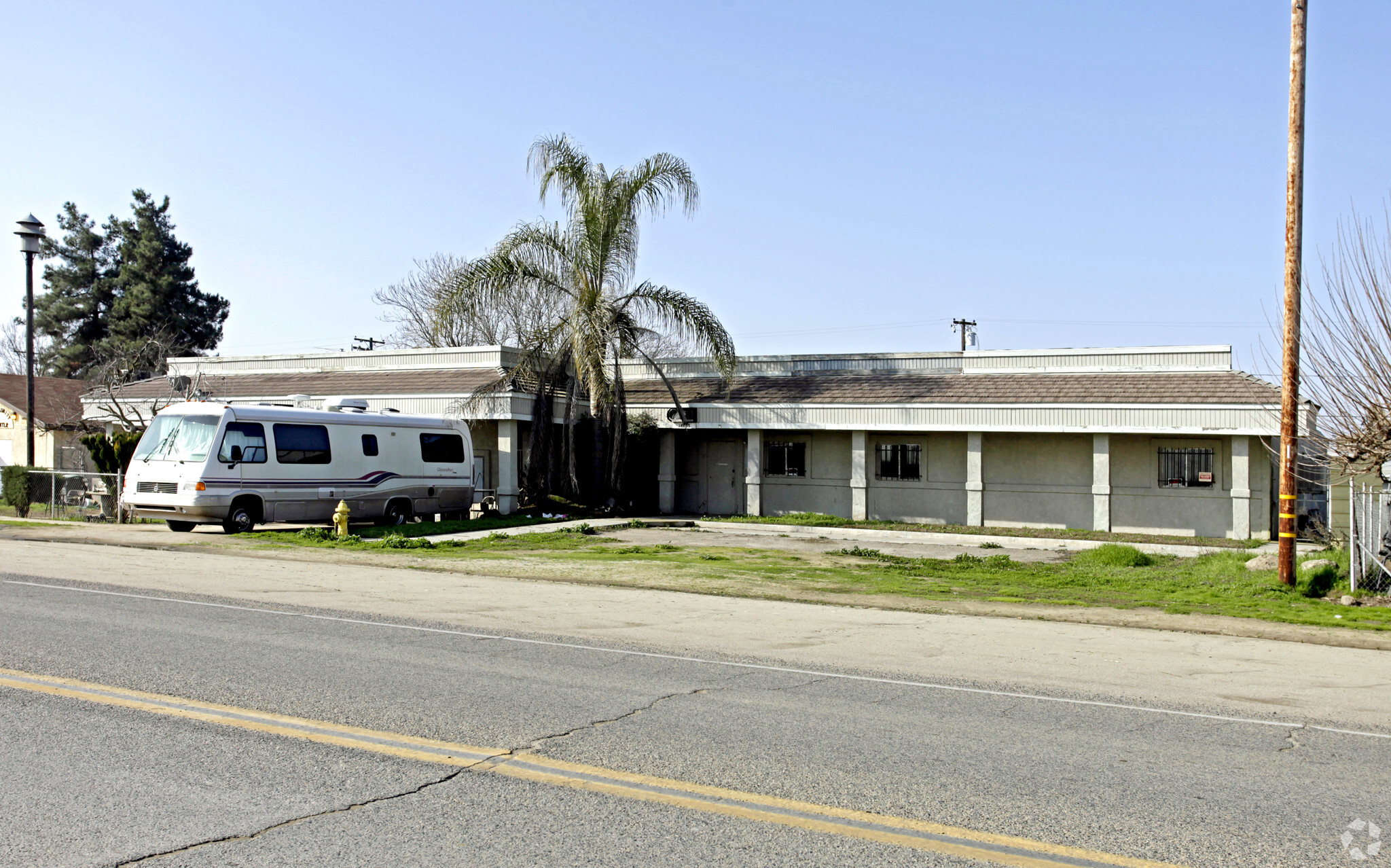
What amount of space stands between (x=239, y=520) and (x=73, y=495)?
30.2ft

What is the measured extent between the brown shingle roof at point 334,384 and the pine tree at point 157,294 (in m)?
25.4

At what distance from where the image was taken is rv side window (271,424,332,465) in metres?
23.2

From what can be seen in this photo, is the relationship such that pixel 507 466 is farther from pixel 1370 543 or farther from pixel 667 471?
pixel 1370 543

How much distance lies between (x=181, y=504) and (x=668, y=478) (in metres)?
13.5

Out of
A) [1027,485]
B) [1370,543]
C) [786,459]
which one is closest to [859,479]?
[786,459]

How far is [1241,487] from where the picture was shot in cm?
2414

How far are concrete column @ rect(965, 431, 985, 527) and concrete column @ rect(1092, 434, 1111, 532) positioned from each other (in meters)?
2.76

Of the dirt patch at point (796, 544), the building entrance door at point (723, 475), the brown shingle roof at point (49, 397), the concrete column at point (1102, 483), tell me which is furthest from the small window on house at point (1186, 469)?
the brown shingle roof at point (49, 397)

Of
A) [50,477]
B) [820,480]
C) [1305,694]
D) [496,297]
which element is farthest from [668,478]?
[1305,694]

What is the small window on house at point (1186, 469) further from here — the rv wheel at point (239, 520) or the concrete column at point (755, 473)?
the rv wheel at point (239, 520)

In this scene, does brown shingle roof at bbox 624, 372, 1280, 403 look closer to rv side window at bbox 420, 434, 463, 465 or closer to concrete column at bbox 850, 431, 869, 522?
concrete column at bbox 850, 431, 869, 522

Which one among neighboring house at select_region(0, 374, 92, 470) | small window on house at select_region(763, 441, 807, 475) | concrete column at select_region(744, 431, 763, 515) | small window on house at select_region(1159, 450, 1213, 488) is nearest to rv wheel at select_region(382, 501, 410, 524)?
concrete column at select_region(744, 431, 763, 515)

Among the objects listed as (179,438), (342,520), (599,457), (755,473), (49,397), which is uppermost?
(49,397)

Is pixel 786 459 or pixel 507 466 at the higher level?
pixel 786 459
